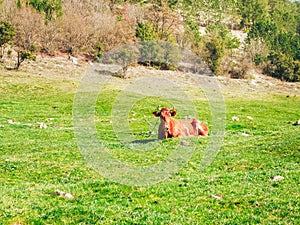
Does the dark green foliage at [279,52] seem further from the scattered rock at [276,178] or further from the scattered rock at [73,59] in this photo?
the scattered rock at [276,178]

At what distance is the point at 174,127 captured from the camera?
21.8 meters

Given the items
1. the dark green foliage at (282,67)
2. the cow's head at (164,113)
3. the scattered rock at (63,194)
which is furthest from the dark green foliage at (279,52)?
the scattered rock at (63,194)

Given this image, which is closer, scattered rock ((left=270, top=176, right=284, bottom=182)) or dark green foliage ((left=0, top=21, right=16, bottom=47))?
scattered rock ((left=270, top=176, right=284, bottom=182))

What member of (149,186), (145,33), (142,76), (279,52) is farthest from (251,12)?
(149,186)

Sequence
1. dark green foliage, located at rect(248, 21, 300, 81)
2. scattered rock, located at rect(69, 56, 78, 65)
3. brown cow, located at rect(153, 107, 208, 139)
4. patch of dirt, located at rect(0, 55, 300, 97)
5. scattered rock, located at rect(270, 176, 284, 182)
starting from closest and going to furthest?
scattered rock, located at rect(270, 176, 284, 182), brown cow, located at rect(153, 107, 208, 139), patch of dirt, located at rect(0, 55, 300, 97), scattered rock, located at rect(69, 56, 78, 65), dark green foliage, located at rect(248, 21, 300, 81)

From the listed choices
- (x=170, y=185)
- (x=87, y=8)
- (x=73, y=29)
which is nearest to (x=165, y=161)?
(x=170, y=185)

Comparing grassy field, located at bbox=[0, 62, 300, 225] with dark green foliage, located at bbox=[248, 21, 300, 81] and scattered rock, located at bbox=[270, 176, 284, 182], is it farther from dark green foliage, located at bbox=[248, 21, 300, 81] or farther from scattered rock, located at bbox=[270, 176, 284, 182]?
dark green foliage, located at bbox=[248, 21, 300, 81]

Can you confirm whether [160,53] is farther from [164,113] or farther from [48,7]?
[48,7]

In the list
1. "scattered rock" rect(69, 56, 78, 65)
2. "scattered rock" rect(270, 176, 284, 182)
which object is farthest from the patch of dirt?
"scattered rock" rect(270, 176, 284, 182)

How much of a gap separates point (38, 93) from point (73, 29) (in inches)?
1409

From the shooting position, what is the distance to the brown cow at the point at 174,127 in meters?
20.9

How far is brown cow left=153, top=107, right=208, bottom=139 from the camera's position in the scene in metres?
20.9

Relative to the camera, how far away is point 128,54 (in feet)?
197

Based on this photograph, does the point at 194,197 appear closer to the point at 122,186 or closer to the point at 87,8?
the point at 122,186
